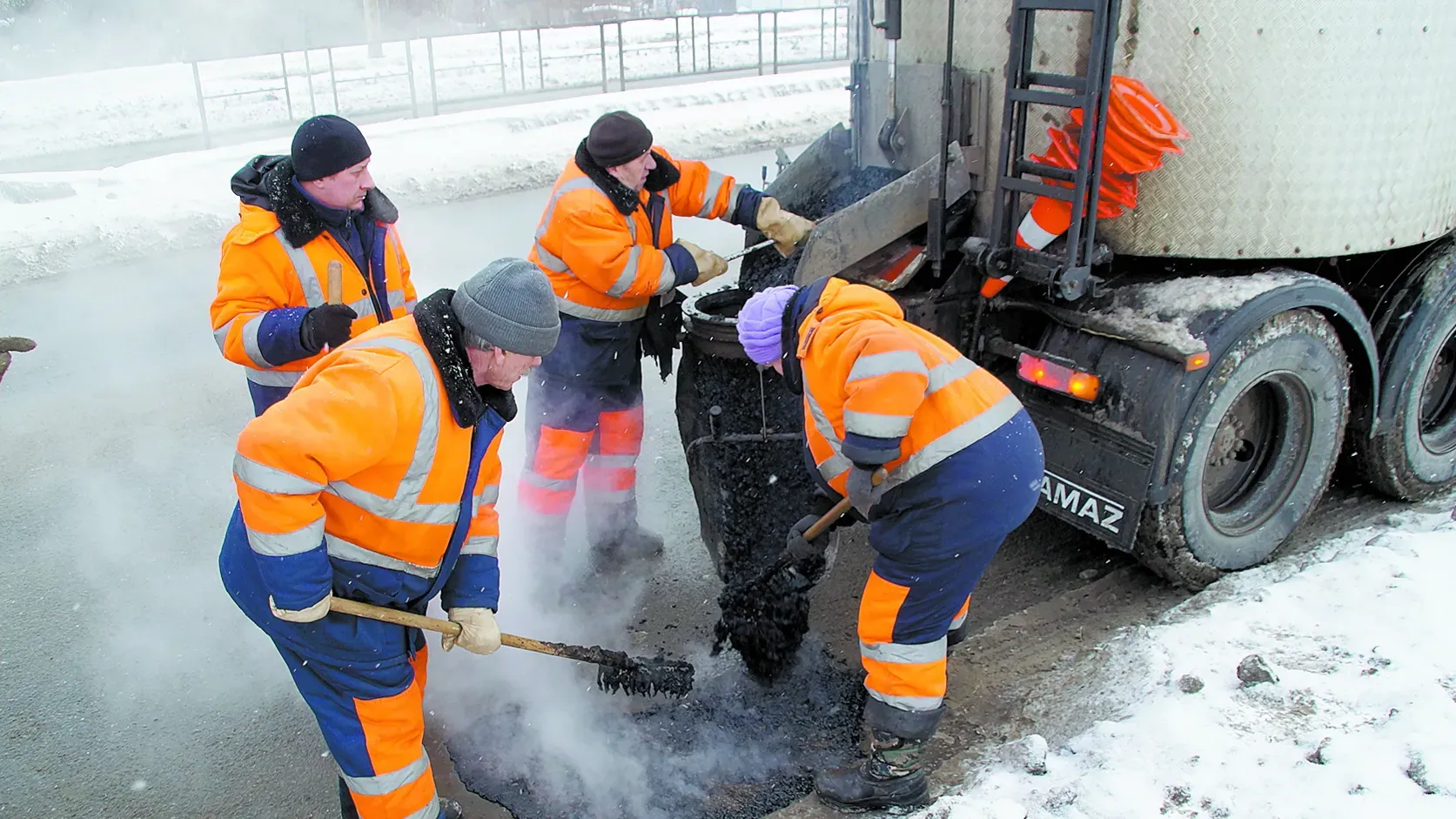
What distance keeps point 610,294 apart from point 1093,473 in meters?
1.92

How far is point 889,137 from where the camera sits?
438 cm

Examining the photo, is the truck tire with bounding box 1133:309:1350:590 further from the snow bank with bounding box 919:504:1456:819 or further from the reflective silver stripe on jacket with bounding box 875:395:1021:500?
Result: the reflective silver stripe on jacket with bounding box 875:395:1021:500

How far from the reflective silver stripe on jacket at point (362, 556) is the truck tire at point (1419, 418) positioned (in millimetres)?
3728

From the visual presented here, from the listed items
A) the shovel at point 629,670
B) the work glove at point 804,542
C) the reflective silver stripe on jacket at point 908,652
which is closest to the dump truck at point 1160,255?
the work glove at point 804,542

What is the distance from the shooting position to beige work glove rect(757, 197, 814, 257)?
4.40 metres

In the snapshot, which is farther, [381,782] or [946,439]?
[946,439]

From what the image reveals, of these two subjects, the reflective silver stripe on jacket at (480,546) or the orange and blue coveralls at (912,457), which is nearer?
the orange and blue coveralls at (912,457)

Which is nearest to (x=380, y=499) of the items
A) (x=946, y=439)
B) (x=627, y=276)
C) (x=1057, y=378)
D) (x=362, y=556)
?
(x=362, y=556)

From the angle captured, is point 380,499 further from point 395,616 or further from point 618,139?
point 618,139

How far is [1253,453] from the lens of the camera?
4121mm

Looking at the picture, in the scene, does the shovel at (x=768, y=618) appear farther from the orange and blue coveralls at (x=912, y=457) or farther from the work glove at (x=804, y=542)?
the orange and blue coveralls at (x=912, y=457)

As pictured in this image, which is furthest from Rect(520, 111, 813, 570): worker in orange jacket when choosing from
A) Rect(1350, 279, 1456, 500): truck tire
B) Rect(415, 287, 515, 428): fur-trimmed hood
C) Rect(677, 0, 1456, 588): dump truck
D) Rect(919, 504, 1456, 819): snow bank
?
Rect(1350, 279, 1456, 500): truck tire

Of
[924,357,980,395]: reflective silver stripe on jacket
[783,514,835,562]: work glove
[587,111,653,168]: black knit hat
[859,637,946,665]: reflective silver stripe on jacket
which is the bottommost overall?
[859,637,946,665]: reflective silver stripe on jacket

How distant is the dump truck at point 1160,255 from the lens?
3438mm
